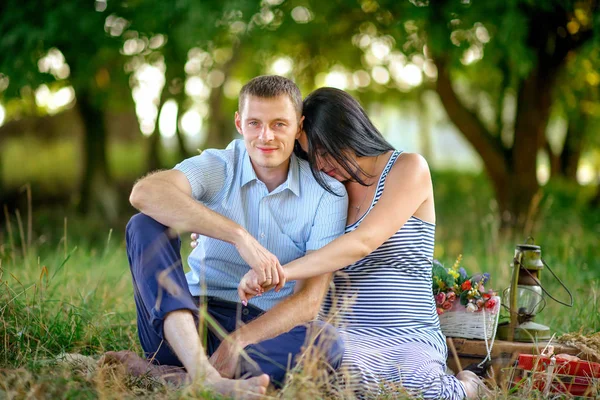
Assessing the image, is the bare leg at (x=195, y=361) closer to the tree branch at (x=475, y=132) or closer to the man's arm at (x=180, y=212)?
the man's arm at (x=180, y=212)

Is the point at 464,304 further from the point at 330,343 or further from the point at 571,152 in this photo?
the point at 571,152

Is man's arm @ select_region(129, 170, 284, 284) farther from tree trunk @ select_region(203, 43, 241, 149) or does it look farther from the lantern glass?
tree trunk @ select_region(203, 43, 241, 149)

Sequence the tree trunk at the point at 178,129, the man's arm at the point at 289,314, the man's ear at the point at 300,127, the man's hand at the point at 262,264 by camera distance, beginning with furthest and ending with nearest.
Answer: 1. the tree trunk at the point at 178,129
2. the man's ear at the point at 300,127
3. the man's arm at the point at 289,314
4. the man's hand at the point at 262,264

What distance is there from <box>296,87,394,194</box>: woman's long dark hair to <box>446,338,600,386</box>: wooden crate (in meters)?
0.98

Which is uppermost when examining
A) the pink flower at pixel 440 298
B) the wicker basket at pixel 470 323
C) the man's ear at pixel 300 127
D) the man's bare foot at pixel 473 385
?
the man's ear at pixel 300 127

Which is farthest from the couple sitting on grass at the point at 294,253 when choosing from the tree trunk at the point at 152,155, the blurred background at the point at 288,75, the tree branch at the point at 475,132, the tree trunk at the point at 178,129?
the tree trunk at the point at 152,155

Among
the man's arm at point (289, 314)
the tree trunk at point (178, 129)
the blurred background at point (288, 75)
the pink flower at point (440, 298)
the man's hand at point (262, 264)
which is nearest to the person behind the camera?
the man's hand at point (262, 264)

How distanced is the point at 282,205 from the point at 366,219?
45cm

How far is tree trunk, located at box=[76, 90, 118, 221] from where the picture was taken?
10828mm

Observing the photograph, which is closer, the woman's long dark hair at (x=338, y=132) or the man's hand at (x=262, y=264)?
the man's hand at (x=262, y=264)

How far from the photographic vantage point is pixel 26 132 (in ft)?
41.3

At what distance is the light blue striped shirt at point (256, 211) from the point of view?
11.5 feet

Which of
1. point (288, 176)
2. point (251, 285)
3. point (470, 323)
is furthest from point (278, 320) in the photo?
point (470, 323)

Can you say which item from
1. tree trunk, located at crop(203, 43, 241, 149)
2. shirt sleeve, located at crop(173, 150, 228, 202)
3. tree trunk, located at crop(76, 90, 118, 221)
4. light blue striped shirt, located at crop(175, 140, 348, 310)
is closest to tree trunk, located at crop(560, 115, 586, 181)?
tree trunk, located at crop(203, 43, 241, 149)
